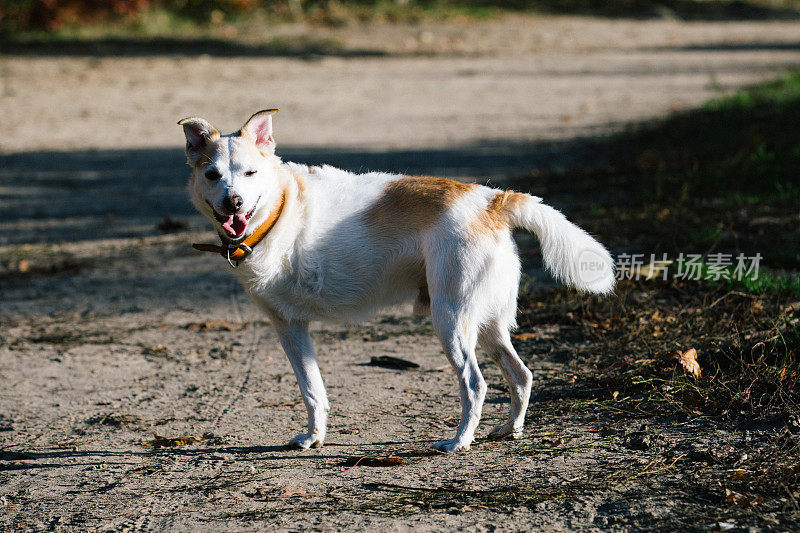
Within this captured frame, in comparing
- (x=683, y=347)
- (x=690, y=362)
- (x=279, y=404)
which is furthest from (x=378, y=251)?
(x=683, y=347)

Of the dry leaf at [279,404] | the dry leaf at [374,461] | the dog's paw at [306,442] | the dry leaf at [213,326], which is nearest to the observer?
the dry leaf at [374,461]

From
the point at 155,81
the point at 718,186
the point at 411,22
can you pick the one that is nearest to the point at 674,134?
the point at 718,186

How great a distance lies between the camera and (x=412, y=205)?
408 centimetres

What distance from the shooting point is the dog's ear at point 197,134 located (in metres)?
3.97

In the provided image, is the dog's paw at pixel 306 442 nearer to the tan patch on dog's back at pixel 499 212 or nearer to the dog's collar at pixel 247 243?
the dog's collar at pixel 247 243

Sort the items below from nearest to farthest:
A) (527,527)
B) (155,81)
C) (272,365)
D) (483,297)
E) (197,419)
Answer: (527,527)
(483,297)
(197,419)
(272,365)
(155,81)

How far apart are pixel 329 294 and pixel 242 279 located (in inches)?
16.5

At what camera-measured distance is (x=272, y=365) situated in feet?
17.3

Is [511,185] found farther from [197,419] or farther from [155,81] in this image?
[155,81]

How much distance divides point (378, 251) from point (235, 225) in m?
0.67

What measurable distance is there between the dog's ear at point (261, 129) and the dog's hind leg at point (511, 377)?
4.42 ft

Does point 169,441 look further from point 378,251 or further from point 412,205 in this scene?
point 412,205

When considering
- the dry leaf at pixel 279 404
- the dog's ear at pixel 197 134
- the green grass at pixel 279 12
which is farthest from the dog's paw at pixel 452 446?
the green grass at pixel 279 12

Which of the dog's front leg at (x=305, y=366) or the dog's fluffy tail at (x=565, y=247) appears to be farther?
the dog's front leg at (x=305, y=366)
